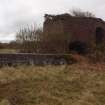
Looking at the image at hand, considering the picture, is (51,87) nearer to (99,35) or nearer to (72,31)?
(72,31)

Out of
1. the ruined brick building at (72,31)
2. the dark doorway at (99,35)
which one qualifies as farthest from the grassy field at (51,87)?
the dark doorway at (99,35)

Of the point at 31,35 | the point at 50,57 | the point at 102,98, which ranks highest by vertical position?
the point at 31,35

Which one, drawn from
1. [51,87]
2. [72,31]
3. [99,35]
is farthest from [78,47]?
[51,87]

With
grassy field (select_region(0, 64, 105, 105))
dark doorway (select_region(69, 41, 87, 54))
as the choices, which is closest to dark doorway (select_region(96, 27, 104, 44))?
dark doorway (select_region(69, 41, 87, 54))

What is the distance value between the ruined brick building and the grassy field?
37.6 feet

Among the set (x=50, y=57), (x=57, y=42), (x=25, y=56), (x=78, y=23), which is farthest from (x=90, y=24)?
(x=25, y=56)

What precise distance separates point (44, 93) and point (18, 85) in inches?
52.8

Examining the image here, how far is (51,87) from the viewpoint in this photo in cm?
1177

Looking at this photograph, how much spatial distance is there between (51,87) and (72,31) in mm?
17329

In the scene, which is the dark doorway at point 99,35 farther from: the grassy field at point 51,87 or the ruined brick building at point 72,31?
the grassy field at point 51,87

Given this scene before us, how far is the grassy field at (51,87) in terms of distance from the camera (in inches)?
404

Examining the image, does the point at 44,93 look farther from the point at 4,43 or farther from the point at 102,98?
the point at 4,43

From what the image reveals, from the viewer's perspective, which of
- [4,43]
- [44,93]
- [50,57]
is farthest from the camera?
[4,43]

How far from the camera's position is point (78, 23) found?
94.9 ft
